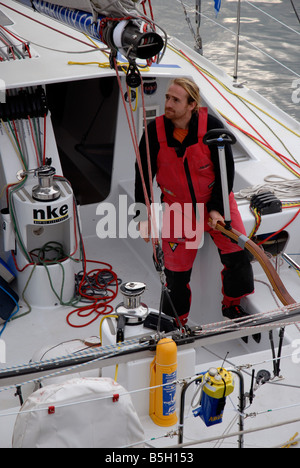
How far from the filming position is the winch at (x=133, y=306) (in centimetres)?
263

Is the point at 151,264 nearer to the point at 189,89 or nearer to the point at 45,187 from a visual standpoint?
the point at 45,187

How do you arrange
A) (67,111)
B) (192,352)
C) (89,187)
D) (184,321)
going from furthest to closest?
(67,111) → (89,187) → (184,321) → (192,352)

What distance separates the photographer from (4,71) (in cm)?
389

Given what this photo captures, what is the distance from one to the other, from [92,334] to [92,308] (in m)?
0.22

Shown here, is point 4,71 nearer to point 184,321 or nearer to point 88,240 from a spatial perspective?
point 88,240

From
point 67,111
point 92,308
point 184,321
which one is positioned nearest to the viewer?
point 184,321

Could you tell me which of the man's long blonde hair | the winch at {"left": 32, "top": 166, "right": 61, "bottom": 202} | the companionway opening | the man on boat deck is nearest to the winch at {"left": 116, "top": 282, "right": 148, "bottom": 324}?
the man on boat deck

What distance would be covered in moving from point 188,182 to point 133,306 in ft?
2.78

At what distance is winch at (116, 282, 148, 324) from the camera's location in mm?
2627

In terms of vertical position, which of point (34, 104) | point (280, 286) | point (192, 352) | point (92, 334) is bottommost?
point (92, 334)

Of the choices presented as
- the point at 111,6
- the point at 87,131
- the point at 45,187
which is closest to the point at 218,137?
the point at 111,6

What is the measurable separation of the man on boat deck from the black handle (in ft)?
0.45

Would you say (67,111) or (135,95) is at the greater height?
(135,95)

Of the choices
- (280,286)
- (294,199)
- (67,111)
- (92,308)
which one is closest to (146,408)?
(280,286)
